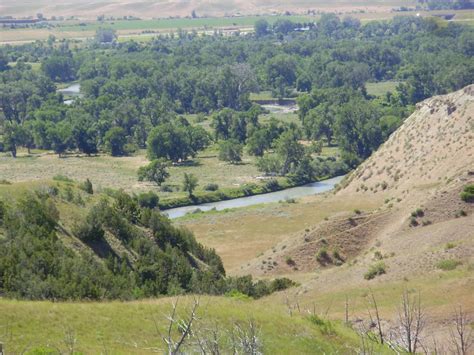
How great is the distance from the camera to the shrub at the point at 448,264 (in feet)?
125

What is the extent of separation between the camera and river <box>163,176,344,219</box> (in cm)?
8425

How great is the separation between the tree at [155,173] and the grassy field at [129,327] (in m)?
64.9

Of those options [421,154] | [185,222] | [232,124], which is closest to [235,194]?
[185,222]

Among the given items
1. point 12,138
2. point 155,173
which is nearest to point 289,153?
point 155,173

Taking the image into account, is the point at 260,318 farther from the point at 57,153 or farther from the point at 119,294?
the point at 57,153

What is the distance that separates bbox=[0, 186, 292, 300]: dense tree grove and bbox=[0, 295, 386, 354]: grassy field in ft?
15.1

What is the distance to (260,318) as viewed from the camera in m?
29.0

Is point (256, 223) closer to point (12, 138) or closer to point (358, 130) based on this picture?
point (358, 130)

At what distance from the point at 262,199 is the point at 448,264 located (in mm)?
50667

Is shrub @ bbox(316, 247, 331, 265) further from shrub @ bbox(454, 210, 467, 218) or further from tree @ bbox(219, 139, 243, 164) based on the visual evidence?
tree @ bbox(219, 139, 243, 164)

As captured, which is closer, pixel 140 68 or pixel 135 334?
pixel 135 334

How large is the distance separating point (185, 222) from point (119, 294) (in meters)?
38.4

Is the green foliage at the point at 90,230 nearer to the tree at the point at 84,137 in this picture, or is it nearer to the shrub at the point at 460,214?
the shrub at the point at 460,214

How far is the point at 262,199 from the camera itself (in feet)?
291
